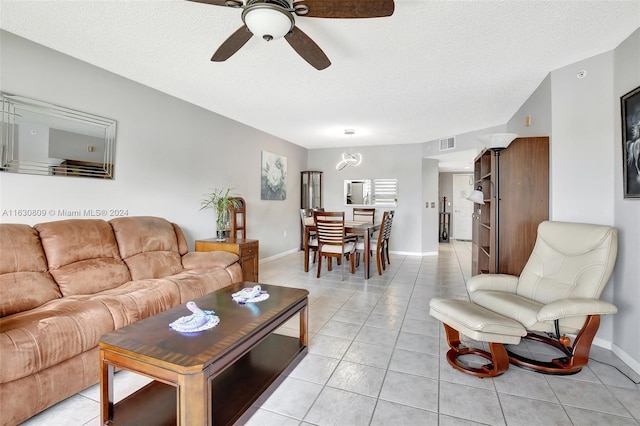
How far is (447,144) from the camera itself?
5.69 m

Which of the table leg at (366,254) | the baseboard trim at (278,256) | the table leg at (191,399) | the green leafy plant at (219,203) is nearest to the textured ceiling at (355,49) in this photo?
the green leafy plant at (219,203)

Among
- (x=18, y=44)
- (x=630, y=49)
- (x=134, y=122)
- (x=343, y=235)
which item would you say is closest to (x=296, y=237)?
(x=343, y=235)

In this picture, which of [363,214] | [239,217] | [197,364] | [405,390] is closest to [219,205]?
[239,217]

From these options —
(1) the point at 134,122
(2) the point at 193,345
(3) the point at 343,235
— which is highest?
(1) the point at 134,122

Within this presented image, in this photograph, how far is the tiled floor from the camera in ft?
5.09

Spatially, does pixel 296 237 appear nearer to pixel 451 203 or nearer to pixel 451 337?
pixel 451 337

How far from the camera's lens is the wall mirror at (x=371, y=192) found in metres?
6.52

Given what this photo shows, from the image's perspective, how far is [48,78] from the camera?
2438 millimetres

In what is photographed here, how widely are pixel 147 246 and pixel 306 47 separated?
234 cm

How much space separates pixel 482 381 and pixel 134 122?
12.7ft

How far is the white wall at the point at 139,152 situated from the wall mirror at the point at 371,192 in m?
2.38

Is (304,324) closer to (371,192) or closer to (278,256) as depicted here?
(278,256)

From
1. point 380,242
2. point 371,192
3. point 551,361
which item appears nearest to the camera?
point 551,361

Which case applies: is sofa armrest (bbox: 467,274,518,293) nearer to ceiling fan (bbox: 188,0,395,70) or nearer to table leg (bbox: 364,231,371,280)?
table leg (bbox: 364,231,371,280)
